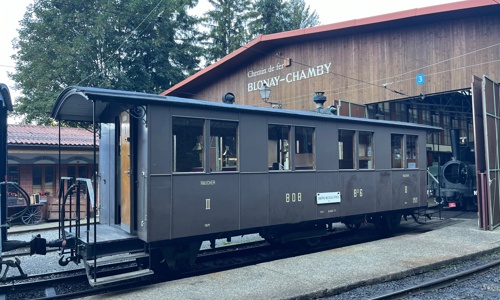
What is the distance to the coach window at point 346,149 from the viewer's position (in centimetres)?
912

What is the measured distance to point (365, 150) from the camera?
31.7 ft

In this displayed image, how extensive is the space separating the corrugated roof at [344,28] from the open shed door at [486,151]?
355 centimetres

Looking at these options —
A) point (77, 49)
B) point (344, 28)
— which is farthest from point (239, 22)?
point (344, 28)

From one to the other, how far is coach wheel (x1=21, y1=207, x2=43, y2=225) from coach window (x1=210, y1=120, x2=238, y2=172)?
10.1m

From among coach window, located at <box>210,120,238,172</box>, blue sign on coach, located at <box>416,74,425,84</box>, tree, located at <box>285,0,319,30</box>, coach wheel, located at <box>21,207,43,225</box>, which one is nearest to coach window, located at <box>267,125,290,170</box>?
coach window, located at <box>210,120,238,172</box>

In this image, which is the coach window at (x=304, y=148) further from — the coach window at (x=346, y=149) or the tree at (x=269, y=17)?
the tree at (x=269, y=17)

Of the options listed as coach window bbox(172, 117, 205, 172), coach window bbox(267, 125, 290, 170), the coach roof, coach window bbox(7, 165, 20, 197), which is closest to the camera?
the coach roof

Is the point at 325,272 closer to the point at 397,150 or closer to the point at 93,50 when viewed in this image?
the point at 397,150

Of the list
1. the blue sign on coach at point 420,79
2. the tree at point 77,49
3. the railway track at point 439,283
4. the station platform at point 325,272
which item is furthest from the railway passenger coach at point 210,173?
the tree at point 77,49

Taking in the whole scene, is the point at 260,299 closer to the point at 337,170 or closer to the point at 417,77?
the point at 337,170

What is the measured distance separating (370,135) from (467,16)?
26.4ft

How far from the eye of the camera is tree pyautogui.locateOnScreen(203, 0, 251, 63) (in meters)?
38.1

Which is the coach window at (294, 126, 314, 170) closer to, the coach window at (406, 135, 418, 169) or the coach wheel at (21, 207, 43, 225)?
the coach window at (406, 135, 418, 169)

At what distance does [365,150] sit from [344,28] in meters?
9.05
